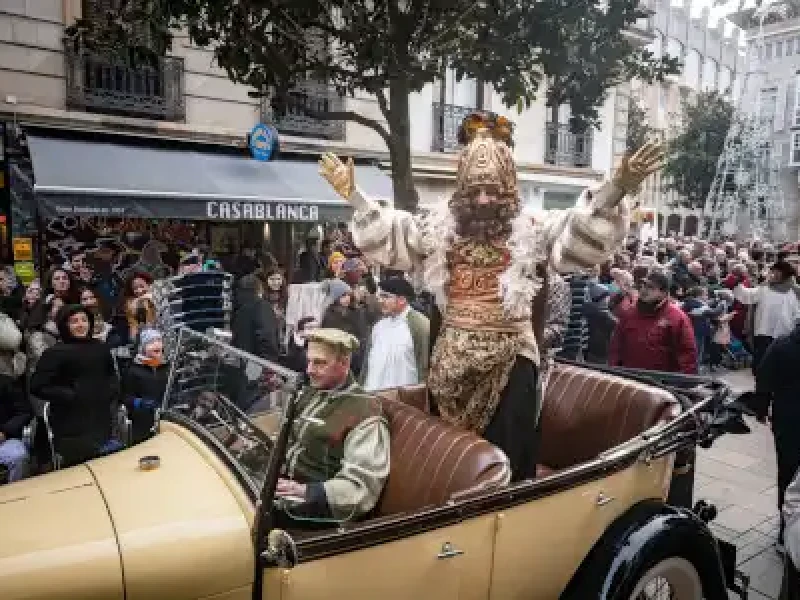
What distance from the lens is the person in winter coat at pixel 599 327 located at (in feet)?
22.1

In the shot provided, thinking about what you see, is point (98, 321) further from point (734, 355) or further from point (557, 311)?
point (734, 355)

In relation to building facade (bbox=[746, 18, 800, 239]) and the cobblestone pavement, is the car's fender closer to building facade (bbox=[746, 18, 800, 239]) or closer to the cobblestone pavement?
the cobblestone pavement

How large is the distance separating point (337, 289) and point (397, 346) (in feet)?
5.06

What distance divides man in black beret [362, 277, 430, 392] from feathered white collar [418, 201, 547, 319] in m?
1.48

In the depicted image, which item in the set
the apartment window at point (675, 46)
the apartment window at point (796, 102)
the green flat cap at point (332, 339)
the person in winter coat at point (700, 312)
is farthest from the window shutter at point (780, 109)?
the green flat cap at point (332, 339)

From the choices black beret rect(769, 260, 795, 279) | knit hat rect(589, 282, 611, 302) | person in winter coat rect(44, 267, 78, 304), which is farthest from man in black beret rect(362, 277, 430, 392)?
black beret rect(769, 260, 795, 279)

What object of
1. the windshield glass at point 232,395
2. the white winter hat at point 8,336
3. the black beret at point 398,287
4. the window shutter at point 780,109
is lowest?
the white winter hat at point 8,336

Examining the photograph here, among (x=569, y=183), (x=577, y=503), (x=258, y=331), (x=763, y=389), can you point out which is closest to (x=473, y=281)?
(x=577, y=503)

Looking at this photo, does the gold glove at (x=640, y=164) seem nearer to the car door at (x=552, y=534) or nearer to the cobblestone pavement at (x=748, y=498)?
the car door at (x=552, y=534)

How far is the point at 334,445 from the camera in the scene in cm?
220

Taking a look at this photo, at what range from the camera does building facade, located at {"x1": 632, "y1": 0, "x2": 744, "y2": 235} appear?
25062 mm

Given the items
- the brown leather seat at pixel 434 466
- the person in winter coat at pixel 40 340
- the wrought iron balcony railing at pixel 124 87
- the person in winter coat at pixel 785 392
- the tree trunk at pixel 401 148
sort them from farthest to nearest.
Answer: the wrought iron balcony railing at pixel 124 87, the tree trunk at pixel 401 148, the person in winter coat at pixel 40 340, the person in winter coat at pixel 785 392, the brown leather seat at pixel 434 466

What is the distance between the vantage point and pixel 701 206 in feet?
77.7

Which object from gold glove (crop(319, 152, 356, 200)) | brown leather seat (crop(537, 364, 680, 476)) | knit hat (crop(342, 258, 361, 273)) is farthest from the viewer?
knit hat (crop(342, 258, 361, 273))
